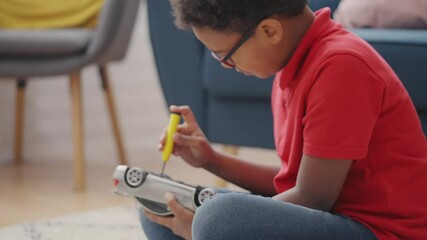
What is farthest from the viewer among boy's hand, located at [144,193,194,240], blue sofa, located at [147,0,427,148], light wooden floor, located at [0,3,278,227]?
light wooden floor, located at [0,3,278,227]

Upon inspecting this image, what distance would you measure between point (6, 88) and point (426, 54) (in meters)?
2.51

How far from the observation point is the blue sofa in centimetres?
177

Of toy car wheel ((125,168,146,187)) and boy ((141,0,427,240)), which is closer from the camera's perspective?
boy ((141,0,427,240))

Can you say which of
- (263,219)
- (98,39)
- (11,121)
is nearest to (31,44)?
(98,39)

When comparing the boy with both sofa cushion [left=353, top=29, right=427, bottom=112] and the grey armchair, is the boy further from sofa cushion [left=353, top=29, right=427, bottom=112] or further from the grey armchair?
the grey armchair

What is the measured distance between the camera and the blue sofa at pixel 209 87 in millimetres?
1774

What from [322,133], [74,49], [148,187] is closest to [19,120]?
[74,49]

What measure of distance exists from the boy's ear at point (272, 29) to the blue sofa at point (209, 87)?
68 centimetres

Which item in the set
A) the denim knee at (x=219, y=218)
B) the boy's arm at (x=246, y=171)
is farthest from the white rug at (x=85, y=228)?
the denim knee at (x=219, y=218)

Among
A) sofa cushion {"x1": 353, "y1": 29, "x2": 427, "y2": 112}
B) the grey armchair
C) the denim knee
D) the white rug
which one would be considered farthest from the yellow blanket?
the denim knee

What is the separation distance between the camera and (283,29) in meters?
1.05

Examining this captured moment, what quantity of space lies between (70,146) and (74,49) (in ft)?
2.07

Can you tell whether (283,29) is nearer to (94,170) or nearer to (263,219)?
(263,219)

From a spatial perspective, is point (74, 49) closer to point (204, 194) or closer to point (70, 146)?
point (70, 146)
